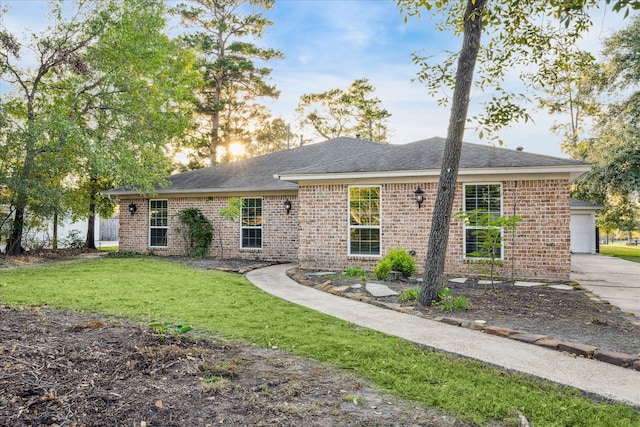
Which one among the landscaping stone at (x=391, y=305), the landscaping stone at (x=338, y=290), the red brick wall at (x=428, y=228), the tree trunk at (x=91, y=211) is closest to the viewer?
the landscaping stone at (x=391, y=305)

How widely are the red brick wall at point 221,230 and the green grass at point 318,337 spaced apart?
161 inches

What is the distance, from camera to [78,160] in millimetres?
14516

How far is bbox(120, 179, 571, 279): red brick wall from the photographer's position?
950 centimetres

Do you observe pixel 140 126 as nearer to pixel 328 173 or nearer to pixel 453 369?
pixel 328 173

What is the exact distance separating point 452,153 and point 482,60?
7.55 ft

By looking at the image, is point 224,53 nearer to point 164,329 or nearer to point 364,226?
point 364,226

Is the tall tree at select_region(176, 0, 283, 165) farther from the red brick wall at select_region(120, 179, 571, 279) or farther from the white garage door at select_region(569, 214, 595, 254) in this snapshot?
the white garage door at select_region(569, 214, 595, 254)

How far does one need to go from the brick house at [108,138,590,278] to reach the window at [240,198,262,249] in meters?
0.03

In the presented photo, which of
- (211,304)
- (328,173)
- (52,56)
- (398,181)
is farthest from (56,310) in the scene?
(52,56)

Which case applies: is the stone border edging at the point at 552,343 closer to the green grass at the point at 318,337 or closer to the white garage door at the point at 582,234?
the green grass at the point at 318,337

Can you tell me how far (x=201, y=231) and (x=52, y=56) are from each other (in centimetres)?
775

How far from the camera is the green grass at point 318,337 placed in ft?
9.61

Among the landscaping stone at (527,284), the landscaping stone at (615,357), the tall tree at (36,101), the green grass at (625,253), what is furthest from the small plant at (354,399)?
the green grass at (625,253)

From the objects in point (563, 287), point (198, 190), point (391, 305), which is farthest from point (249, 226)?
point (563, 287)
